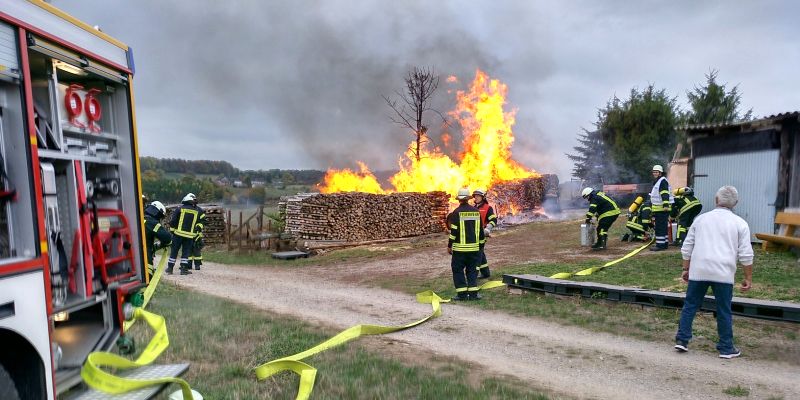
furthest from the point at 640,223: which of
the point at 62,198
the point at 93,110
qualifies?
the point at 62,198

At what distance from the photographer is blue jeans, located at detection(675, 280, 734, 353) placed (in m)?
5.45

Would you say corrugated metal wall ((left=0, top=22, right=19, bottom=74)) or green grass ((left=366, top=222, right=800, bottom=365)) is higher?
corrugated metal wall ((left=0, top=22, right=19, bottom=74))

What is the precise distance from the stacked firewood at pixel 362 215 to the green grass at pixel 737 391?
14376 mm

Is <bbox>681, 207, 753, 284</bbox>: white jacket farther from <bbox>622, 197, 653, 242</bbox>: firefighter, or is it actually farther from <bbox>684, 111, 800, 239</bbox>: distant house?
<bbox>622, 197, 653, 242</bbox>: firefighter

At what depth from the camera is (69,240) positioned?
3.76 m

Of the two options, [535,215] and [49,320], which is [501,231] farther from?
[49,320]

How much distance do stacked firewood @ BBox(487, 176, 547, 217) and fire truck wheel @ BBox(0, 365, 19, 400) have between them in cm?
2139

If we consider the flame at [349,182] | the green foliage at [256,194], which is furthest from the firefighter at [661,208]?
the green foliage at [256,194]

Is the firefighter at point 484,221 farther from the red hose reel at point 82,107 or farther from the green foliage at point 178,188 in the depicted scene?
the green foliage at point 178,188

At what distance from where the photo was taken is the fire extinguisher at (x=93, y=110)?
420 centimetres

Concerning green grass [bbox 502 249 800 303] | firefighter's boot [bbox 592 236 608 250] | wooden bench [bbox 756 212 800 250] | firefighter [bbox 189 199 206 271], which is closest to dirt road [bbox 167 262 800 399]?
green grass [bbox 502 249 800 303]

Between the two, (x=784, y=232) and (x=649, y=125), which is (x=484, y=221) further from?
(x=649, y=125)

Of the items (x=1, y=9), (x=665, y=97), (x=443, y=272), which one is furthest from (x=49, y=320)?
(x=665, y=97)

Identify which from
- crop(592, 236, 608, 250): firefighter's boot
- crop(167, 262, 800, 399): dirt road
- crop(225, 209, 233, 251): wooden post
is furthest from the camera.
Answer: crop(225, 209, 233, 251): wooden post
